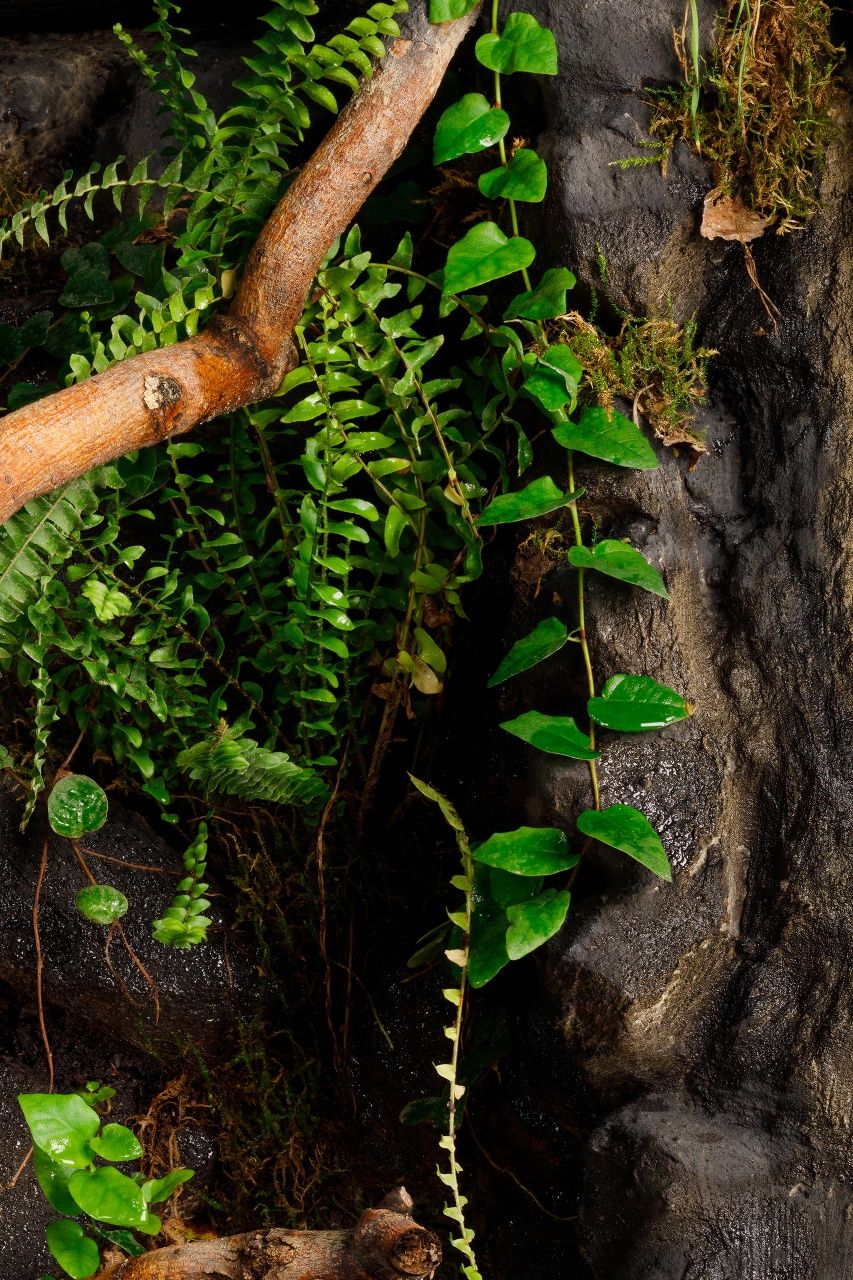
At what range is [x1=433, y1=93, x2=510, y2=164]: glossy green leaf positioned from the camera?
2.53m

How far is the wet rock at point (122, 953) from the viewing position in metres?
3.04

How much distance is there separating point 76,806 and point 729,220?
216 centimetres

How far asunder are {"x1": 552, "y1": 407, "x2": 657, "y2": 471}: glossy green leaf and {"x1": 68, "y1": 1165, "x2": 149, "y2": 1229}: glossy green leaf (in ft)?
6.01

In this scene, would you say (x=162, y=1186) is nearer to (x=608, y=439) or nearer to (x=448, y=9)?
(x=608, y=439)

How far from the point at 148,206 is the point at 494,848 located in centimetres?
210

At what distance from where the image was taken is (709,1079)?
8.34ft

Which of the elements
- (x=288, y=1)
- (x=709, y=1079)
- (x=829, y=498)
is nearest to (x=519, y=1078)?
(x=709, y=1079)

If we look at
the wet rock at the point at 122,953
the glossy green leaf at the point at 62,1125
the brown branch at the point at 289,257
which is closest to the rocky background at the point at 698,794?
the brown branch at the point at 289,257

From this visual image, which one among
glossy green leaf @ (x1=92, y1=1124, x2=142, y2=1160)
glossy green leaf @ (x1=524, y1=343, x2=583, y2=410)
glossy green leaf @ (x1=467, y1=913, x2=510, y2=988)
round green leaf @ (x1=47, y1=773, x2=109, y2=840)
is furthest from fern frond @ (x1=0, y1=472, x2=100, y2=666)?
glossy green leaf @ (x1=467, y1=913, x2=510, y2=988)

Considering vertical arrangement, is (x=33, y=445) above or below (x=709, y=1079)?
above


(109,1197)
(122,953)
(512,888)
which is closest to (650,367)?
(512,888)

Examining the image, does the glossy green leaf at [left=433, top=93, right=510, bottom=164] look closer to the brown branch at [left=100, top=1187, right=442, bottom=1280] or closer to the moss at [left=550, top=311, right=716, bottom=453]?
the moss at [left=550, top=311, right=716, bottom=453]

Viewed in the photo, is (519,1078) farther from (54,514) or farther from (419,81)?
(419,81)

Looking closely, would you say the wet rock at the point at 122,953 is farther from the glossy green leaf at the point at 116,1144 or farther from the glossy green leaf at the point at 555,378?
the glossy green leaf at the point at 555,378
